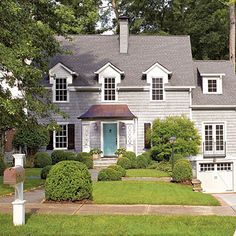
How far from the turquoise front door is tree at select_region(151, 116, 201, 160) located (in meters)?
2.89

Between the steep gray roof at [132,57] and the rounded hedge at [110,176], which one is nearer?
the rounded hedge at [110,176]

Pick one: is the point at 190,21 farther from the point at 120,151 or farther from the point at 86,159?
the point at 86,159

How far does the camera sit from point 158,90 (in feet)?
95.5

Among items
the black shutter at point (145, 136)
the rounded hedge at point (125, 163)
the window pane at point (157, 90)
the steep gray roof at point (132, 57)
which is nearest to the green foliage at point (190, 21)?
the steep gray roof at point (132, 57)

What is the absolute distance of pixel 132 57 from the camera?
103 feet

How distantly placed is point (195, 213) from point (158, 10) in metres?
38.1

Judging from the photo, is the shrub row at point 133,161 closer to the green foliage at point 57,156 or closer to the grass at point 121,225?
the green foliage at point 57,156

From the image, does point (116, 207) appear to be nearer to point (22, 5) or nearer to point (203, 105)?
point (22, 5)

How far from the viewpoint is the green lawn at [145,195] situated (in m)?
13.3

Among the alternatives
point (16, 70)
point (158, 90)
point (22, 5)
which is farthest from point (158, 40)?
point (16, 70)

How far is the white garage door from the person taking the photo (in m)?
28.8

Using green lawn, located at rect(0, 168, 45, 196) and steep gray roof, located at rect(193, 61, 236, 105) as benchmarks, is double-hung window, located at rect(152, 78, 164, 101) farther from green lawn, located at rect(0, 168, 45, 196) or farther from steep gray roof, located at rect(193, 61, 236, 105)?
green lawn, located at rect(0, 168, 45, 196)

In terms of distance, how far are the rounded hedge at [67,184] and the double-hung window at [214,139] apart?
1718cm

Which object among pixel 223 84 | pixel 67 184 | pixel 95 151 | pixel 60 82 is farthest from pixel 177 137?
pixel 67 184
